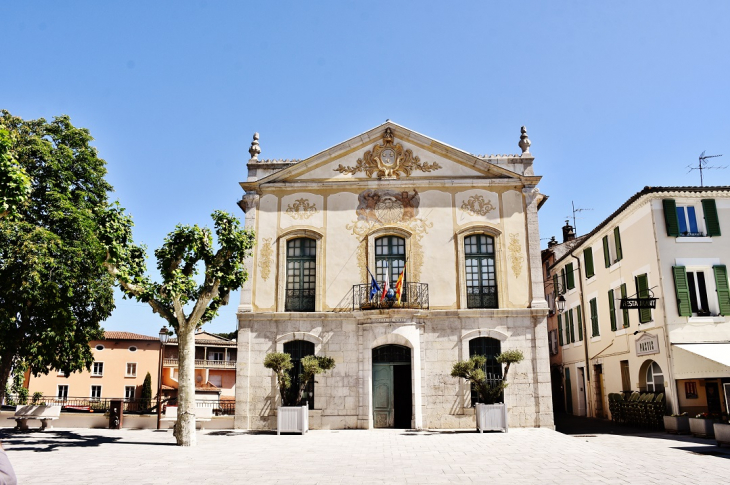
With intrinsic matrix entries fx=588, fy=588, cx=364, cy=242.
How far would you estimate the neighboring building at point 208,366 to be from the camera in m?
51.6

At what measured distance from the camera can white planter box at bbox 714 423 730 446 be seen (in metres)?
13.8

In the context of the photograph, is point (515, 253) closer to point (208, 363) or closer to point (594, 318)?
point (594, 318)

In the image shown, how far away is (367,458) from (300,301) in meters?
8.76

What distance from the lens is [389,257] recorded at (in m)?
21.0

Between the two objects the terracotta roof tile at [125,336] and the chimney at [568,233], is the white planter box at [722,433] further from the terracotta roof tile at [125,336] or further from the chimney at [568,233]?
the terracotta roof tile at [125,336]

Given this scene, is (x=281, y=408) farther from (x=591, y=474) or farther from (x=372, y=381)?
(x=591, y=474)

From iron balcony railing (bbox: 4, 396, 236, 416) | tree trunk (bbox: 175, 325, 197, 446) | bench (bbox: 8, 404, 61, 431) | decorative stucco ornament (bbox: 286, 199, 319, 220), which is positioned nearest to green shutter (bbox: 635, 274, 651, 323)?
decorative stucco ornament (bbox: 286, 199, 319, 220)

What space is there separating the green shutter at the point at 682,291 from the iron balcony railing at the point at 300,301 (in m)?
12.3

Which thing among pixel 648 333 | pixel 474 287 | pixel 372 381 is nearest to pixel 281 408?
pixel 372 381

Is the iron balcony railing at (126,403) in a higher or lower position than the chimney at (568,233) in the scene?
lower

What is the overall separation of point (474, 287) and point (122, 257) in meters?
11.4

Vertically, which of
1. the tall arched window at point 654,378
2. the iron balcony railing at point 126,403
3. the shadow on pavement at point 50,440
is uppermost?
the tall arched window at point 654,378

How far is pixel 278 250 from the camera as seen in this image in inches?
830

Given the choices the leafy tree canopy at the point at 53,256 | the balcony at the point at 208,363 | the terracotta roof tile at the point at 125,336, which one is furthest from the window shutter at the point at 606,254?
the balcony at the point at 208,363
